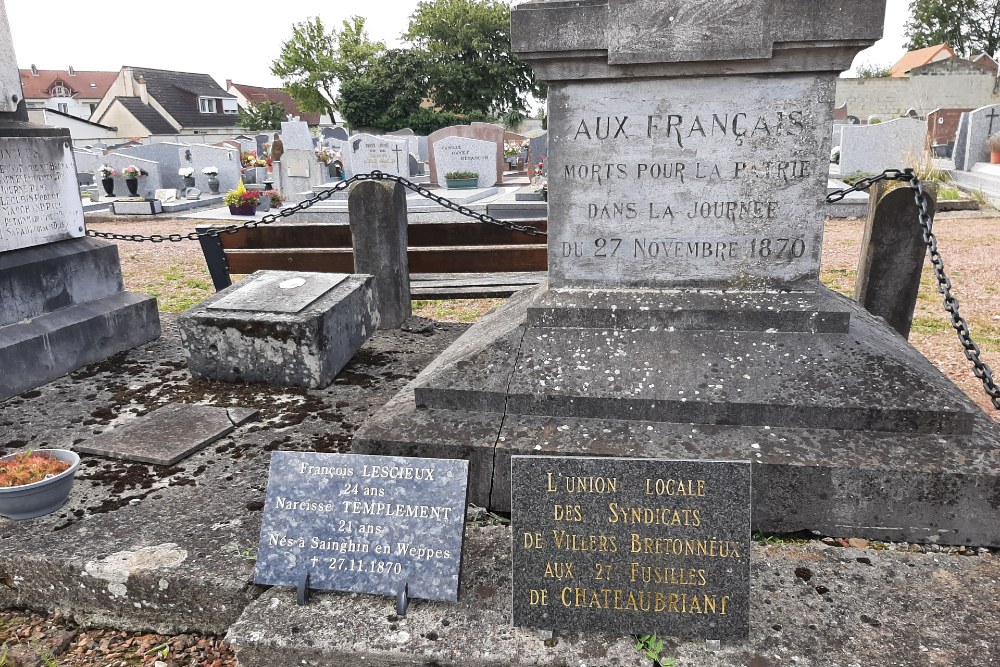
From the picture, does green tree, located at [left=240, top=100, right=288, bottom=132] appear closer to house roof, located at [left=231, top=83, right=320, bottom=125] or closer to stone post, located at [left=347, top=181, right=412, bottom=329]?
house roof, located at [left=231, top=83, right=320, bottom=125]

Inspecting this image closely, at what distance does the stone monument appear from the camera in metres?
4.19

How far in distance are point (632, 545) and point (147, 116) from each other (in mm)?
51042

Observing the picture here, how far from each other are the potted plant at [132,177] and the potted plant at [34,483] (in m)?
16.0

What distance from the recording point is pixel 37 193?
448 centimetres

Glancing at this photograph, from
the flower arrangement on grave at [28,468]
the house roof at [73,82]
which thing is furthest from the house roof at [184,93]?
the flower arrangement on grave at [28,468]

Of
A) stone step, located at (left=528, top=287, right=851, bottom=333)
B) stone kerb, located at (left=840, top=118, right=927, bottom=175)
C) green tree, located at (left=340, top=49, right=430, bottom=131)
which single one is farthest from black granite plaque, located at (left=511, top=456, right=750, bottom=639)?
green tree, located at (left=340, top=49, right=430, bottom=131)

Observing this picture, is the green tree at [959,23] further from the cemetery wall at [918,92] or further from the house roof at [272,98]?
the house roof at [272,98]

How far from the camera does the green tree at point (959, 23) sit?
47.4 meters

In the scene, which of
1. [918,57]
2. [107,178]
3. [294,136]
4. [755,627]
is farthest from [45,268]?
[918,57]

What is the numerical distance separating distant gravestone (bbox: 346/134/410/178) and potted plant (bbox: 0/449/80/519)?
14.1 meters

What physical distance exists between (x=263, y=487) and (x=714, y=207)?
2365mm

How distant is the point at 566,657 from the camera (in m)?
1.89

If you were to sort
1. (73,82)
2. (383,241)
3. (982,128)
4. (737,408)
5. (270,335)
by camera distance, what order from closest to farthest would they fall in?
(737,408), (270,335), (383,241), (982,128), (73,82)

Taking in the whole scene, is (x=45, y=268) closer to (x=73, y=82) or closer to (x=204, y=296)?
(x=204, y=296)
